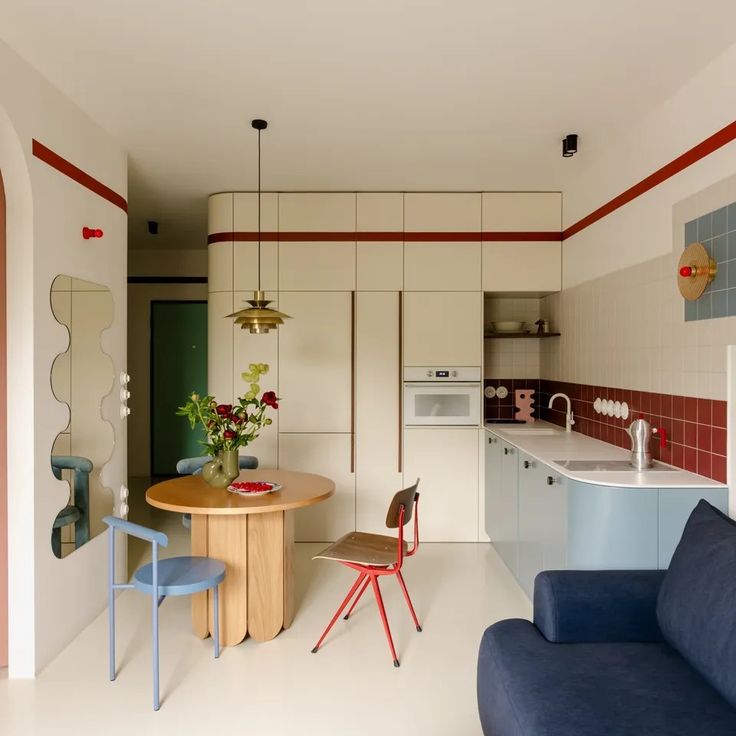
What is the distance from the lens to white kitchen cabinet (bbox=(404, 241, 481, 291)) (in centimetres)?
484

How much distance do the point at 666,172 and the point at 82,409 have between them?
10.7ft

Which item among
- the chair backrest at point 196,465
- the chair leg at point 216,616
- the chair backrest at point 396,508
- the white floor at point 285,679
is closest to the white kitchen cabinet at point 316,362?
the chair backrest at point 196,465

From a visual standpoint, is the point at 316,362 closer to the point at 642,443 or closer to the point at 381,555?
the point at 381,555

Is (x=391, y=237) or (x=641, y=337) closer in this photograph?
(x=641, y=337)

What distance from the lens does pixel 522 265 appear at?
4.86 metres

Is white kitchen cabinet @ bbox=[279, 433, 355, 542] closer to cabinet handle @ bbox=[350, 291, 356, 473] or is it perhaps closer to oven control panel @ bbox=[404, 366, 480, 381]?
cabinet handle @ bbox=[350, 291, 356, 473]

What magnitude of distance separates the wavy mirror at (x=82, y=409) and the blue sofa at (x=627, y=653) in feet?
7.16

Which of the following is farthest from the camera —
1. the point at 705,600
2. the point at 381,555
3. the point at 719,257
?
the point at 381,555

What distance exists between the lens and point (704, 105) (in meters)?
2.82

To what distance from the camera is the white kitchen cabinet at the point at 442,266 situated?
190 inches

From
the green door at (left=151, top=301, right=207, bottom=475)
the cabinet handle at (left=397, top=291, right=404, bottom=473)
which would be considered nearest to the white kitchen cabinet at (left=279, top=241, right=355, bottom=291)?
the cabinet handle at (left=397, top=291, right=404, bottom=473)

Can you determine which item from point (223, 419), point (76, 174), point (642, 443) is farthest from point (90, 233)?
point (642, 443)

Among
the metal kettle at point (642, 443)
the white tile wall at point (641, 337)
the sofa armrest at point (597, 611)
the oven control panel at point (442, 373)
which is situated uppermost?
the white tile wall at point (641, 337)

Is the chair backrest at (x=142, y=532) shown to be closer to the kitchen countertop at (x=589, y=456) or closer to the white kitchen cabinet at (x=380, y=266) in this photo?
the kitchen countertop at (x=589, y=456)
